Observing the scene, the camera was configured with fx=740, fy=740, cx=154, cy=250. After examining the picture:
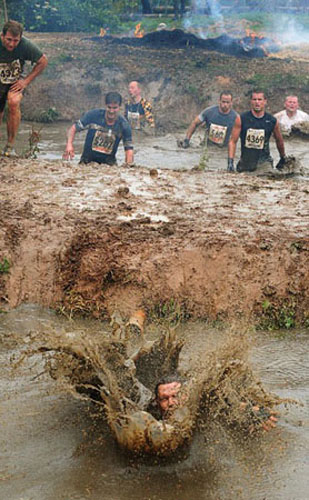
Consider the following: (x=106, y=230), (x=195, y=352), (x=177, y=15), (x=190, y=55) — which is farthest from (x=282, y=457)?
(x=177, y=15)

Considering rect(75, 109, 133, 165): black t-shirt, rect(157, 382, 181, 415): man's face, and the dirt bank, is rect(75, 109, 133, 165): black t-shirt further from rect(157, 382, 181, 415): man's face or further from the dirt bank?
rect(157, 382, 181, 415): man's face

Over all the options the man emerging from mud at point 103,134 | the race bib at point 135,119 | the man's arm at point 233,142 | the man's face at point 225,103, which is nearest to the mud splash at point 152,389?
the man emerging from mud at point 103,134

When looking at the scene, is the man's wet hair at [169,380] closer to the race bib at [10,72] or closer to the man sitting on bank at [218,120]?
the race bib at [10,72]

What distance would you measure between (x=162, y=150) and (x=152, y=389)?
359 inches

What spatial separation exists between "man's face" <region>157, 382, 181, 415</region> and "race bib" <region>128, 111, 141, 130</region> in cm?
1134

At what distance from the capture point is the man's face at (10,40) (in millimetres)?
9820

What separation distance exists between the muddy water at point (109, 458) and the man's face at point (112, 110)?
5820 mm

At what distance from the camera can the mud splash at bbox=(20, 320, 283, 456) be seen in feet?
15.6

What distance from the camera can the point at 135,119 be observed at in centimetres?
1574

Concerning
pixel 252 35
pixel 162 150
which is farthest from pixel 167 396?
pixel 252 35

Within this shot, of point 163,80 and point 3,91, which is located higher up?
point 3,91

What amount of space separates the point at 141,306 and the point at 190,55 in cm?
1437

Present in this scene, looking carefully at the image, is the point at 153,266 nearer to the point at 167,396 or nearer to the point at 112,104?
the point at 167,396

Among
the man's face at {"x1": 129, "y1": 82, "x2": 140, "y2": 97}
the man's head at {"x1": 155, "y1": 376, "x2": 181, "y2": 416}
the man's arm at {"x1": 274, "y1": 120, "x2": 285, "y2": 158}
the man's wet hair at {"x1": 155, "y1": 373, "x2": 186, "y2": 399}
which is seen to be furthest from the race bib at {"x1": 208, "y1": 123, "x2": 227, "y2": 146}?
the man's head at {"x1": 155, "y1": 376, "x2": 181, "y2": 416}
